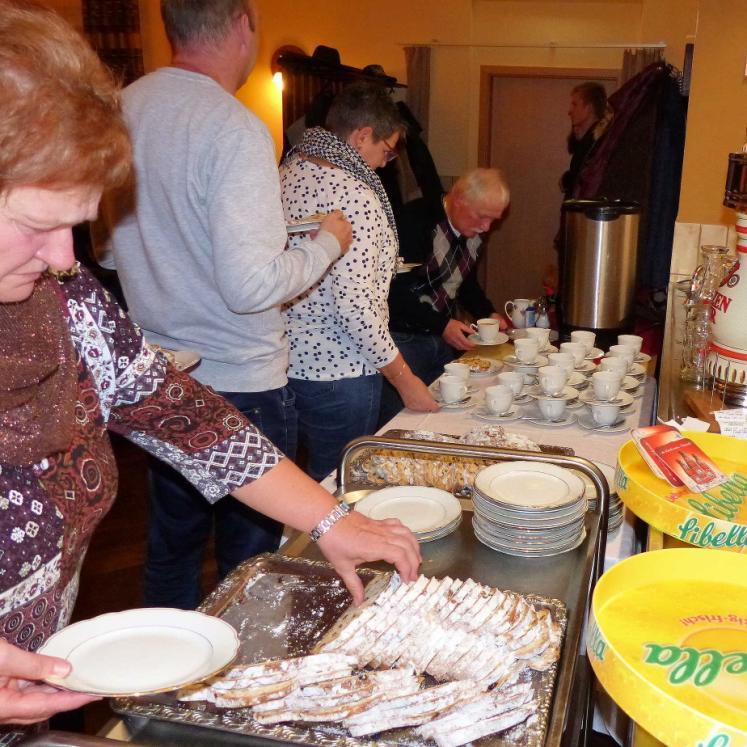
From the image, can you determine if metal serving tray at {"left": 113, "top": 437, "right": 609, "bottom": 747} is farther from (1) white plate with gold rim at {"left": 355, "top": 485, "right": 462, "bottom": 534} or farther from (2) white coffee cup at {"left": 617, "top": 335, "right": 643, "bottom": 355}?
(2) white coffee cup at {"left": 617, "top": 335, "right": 643, "bottom": 355}

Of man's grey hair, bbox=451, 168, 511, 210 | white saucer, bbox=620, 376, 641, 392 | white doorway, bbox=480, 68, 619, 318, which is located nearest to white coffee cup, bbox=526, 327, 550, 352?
white saucer, bbox=620, 376, 641, 392

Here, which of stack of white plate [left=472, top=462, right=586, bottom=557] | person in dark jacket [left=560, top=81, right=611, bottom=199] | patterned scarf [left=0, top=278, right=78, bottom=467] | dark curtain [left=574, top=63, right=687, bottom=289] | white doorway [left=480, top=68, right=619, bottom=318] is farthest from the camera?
white doorway [left=480, top=68, right=619, bottom=318]

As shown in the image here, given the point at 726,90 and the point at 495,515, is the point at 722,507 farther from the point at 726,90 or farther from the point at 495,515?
the point at 726,90

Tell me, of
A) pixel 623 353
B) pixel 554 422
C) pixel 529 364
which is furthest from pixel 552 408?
pixel 623 353

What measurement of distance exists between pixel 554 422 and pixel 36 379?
1378 mm

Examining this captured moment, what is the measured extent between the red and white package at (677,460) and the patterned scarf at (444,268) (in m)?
2.00

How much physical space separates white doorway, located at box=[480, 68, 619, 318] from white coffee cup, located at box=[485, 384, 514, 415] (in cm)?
394


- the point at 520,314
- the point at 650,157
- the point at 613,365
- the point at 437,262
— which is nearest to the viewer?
the point at 613,365

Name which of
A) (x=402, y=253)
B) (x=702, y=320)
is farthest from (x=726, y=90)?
(x=402, y=253)

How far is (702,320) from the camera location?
1966 millimetres

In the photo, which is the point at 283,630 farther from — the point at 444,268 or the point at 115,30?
the point at 115,30

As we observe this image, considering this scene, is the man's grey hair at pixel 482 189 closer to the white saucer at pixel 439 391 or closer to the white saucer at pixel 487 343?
the white saucer at pixel 487 343

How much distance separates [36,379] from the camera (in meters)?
0.93

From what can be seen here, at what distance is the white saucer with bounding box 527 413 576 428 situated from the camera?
2.00 meters
